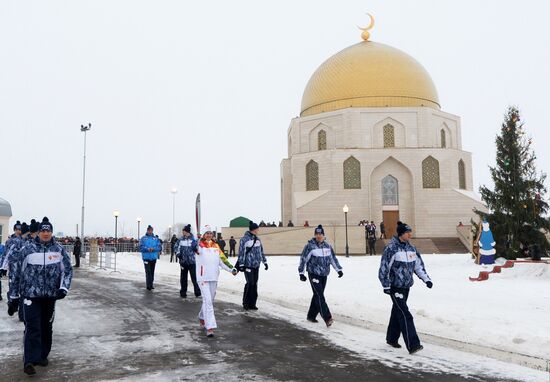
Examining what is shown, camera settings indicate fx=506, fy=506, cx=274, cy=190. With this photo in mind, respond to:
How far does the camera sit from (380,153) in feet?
133

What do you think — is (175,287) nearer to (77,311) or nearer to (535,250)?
(77,311)

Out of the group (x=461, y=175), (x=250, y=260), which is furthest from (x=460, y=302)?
(x=461, y=175)

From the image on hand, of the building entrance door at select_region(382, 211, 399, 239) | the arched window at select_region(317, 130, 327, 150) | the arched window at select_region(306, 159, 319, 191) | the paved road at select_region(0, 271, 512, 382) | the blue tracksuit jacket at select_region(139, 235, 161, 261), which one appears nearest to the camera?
the paved road at select_region(0, 271, 512, 382)

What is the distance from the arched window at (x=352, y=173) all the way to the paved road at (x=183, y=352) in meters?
30.6

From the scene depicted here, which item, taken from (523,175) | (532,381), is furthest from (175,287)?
(523,175)

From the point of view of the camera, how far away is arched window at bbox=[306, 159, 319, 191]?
137ft

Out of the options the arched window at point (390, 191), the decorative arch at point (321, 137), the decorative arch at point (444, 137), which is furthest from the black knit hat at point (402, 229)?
the decorative arch at point (444, 137)

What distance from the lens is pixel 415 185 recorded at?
39.9 m

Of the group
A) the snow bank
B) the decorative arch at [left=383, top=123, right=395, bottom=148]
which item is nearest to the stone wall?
the decorative arch at [left=383, top=123, right=395, bottom=148]

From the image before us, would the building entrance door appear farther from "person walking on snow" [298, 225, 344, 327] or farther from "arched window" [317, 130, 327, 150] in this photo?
"person walking on snow" [298, 225, 344, 327]

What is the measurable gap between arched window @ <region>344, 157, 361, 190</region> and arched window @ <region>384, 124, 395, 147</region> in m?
3.32

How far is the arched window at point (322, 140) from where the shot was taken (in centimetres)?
4319

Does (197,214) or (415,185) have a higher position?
(415,185)

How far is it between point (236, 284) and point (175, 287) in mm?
1944
